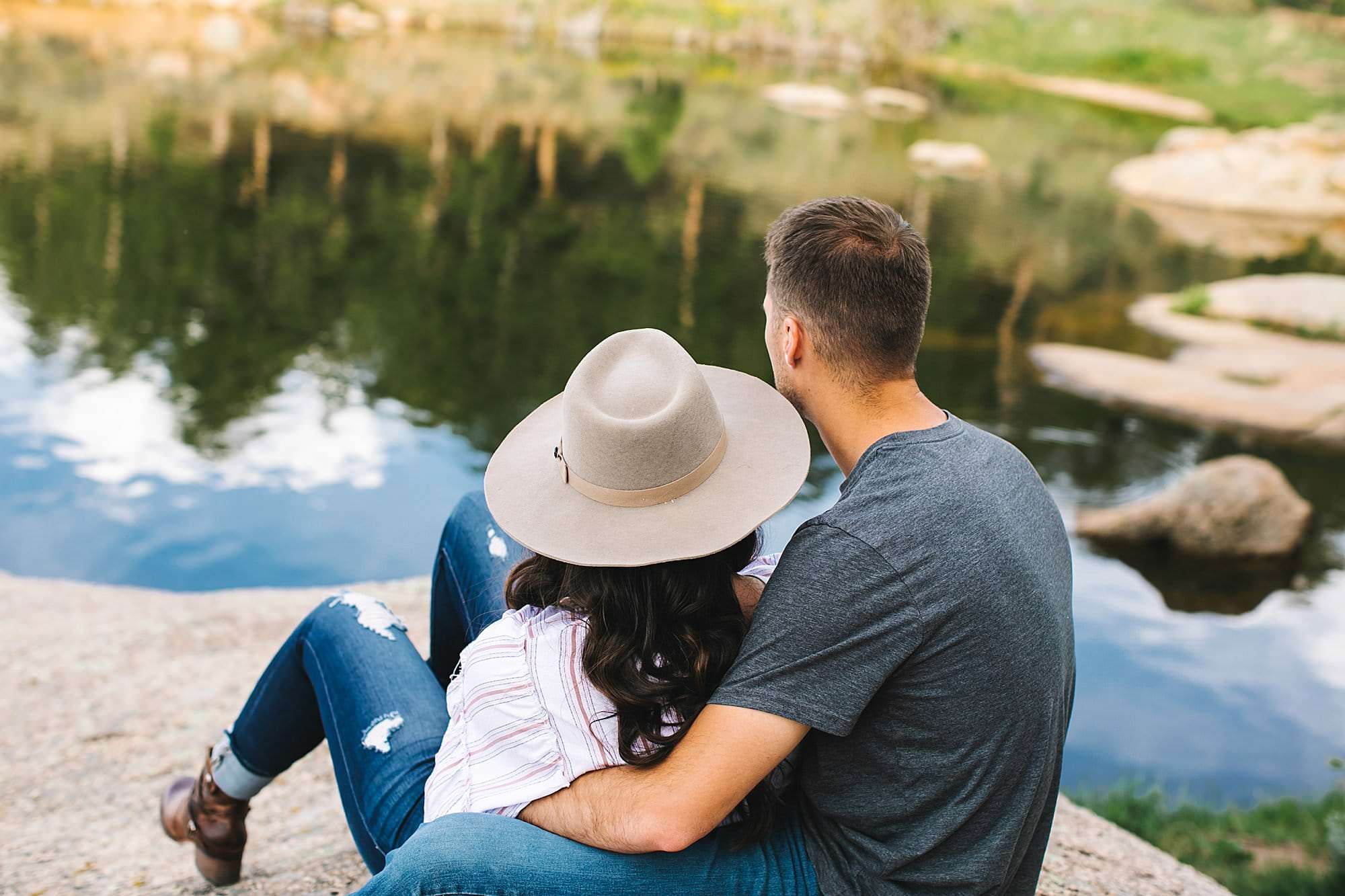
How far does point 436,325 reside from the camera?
32.8 ft

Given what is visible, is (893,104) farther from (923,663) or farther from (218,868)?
(923,663)

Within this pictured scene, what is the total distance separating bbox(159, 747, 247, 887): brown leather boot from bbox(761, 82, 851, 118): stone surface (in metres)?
25.8

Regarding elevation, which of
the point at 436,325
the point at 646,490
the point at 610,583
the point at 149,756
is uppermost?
the point at 646,490

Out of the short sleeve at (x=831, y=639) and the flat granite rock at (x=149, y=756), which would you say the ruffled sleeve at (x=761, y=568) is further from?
the flat granite rock at (x=149, y=756)

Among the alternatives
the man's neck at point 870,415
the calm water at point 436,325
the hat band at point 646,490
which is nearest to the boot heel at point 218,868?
the hat band at point 646,490

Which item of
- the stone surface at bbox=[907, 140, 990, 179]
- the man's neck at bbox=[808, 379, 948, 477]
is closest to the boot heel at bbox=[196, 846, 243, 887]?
the man's neck at bbox=[808, 379, 948, 477]

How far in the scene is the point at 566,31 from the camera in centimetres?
3709

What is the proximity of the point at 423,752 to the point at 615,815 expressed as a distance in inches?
18.9

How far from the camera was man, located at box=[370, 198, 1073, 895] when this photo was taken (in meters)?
1.50

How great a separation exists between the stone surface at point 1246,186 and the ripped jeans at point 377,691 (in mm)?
18591

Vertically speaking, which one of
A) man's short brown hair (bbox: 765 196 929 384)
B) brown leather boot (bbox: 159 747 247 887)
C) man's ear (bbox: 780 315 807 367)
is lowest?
brown leather boot (bbox: 159 747 247 887)

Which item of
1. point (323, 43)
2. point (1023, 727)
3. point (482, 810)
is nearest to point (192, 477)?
point (482, 810)

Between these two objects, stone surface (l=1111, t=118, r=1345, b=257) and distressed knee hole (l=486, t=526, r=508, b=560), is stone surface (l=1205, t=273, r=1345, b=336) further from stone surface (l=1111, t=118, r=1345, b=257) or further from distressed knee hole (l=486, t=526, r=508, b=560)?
distressed knee hole (l=486, t=526, r=508, b=560)

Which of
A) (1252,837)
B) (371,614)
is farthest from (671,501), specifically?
(1252,837)
